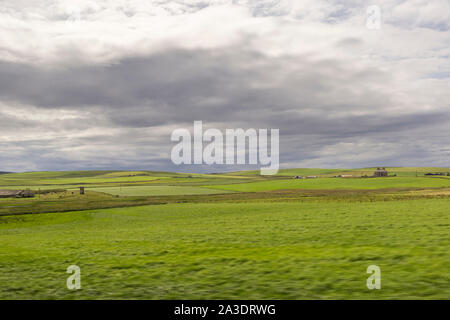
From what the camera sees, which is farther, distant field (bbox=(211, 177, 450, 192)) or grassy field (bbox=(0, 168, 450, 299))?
distant field (bbox=(211, 177, 450, 192))

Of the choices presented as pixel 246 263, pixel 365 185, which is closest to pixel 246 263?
pixel 246 263

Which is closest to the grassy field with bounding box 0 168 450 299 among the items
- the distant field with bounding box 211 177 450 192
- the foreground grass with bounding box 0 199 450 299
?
the foreground grass with bounding box 0 199 450 299

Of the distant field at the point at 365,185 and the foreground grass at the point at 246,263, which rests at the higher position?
the distant field at the point at 365,185

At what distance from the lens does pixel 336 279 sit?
18.3 meters

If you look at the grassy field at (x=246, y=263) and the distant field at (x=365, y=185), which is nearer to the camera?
the grassy field at (x=246, y=263)

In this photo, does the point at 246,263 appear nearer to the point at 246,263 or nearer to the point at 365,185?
the point at 246,263

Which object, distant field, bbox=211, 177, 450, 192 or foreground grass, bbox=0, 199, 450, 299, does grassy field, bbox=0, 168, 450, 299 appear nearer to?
foreground grass, bbox=0, 199, 450, 299

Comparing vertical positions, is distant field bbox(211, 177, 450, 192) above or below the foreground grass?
above

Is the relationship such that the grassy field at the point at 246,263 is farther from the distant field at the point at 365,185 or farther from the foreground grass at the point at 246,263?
the distant field at the point at 365,185

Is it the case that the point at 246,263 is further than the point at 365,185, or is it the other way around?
the point at 365,185

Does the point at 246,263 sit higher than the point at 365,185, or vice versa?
the point at 365,185

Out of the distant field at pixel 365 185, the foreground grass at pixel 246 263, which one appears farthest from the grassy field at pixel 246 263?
the distant field at pixel 365 185
